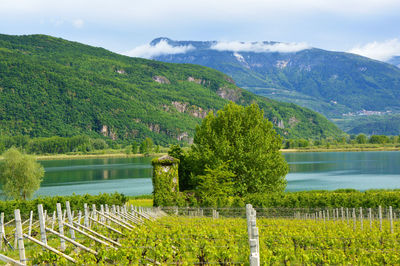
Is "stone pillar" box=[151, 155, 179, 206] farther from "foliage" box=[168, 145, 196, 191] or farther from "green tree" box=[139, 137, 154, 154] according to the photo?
"green tree" box=[139, 137, 154, 154]

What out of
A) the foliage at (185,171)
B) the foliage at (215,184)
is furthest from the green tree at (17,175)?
the foliage at (215,184)

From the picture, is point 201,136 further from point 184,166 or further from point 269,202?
point 269,202

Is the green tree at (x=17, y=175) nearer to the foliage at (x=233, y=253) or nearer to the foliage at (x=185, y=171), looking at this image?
the foliage at (x=185, y=171)

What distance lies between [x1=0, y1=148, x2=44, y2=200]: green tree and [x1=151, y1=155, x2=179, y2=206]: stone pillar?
78.3 feet

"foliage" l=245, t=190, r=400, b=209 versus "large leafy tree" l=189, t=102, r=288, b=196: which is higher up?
"large leafy tree" l=189, t=102, r=288, b=196

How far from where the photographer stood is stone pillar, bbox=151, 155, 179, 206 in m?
30.3

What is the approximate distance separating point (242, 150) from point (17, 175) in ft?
91.6

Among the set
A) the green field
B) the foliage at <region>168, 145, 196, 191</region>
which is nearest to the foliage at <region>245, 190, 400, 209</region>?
the foliage at <region>168, 145, 196, 191</region>

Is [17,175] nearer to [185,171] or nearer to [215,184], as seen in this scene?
[185,171]

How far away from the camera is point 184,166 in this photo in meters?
35.5

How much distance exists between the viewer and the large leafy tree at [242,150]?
113 feet

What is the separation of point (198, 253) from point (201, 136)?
2576 centimetres

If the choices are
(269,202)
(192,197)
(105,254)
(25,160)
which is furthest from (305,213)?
(25,160)

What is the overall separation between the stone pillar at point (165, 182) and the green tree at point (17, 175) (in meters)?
23.9
